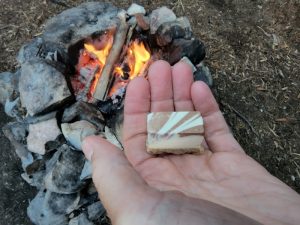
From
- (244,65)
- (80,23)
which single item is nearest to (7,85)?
(80,23)

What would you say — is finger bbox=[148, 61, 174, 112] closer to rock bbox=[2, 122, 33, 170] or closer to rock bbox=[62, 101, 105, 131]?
rock bbox=[62, 101, 105, 131]

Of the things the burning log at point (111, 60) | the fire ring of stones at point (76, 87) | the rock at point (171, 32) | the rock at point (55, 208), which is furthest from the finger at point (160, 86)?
the rock at point (55, 208)

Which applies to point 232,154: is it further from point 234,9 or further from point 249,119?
point 234,9

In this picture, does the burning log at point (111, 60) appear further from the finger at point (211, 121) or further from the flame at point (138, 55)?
the finger at point (211, 121)

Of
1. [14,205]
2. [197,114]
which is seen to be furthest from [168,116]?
[14,205]

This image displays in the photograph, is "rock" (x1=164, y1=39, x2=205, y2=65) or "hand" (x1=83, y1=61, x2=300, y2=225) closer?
"hand" (x1=83, y1=61, x2=300, y2=225)

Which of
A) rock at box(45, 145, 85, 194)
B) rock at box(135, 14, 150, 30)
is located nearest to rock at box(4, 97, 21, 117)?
rock at box(45, 145, 85, 194)
